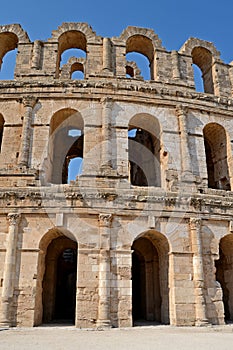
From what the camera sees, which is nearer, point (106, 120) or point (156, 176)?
point (106, 120)

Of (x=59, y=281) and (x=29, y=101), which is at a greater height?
(x=29, y=101)

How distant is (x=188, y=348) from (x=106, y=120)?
889 centimetres

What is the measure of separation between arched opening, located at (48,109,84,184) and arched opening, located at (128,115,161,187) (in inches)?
102

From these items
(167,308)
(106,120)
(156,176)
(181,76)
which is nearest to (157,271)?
(167,308)

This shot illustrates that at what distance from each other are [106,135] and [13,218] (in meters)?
4.72

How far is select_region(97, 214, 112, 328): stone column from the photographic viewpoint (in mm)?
10688

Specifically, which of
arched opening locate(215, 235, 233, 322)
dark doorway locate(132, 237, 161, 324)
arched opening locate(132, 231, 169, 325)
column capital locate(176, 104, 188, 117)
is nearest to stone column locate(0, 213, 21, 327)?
arched opening locate(132, 231, 169, 325)

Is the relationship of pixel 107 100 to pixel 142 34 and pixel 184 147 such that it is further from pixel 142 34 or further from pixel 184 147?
pixel 142 34

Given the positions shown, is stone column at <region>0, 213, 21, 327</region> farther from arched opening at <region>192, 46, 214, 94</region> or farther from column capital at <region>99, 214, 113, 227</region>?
arched opening at <region>192, 46, 214, 94</region>

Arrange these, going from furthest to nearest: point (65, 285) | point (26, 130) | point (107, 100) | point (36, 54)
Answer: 1. point (65, 285)
2. point (36, 54)
3. point (107, 100)
4. point (26, 130)

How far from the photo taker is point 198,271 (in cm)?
1174

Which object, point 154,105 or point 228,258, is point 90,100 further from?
point 228,258

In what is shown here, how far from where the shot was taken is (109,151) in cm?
1305

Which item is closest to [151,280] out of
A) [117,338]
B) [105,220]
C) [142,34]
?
[105,220]
